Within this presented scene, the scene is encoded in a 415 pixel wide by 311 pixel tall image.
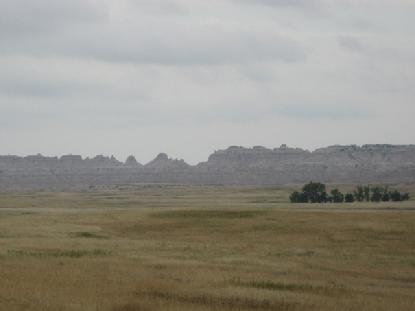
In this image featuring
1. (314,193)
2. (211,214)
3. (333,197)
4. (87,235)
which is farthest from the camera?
(314,193)

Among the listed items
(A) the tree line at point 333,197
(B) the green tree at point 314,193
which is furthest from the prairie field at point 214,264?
(B) the green tree at point 314,193

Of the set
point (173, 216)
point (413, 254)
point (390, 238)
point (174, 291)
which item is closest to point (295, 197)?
point (173, 216)

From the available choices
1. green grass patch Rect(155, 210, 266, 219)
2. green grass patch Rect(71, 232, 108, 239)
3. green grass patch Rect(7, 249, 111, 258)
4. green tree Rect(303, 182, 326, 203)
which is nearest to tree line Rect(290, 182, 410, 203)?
green tree Rect(303, 182, 326, 203)

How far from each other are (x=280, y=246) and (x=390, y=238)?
785 centimetres

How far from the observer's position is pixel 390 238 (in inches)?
1752

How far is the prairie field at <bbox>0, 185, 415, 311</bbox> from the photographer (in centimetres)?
2169

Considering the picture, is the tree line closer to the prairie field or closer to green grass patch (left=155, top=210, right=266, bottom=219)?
green grass patch (left=155, top=210, right=266, bottom=219)

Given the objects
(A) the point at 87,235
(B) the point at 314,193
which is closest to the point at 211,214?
(A) the point at 87,235

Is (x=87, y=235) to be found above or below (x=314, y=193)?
below

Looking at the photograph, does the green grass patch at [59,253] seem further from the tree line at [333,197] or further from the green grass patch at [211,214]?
the tree line at [333,197]

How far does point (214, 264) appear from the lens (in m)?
31.2

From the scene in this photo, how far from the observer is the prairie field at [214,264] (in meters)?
21.7

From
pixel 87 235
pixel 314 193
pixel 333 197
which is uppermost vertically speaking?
pixel 314 193

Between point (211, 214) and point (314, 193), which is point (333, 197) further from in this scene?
point (211, 214)
